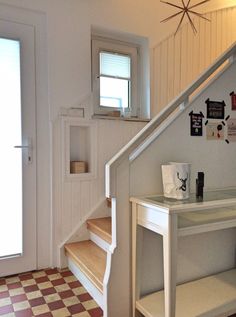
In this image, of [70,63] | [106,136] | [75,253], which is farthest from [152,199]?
[70,63]

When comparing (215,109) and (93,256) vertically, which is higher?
(215,109)

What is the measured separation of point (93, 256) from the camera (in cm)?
219

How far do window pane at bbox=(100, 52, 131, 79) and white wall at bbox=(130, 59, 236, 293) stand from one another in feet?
4.46

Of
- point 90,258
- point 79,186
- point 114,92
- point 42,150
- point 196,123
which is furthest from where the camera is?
point 114,92

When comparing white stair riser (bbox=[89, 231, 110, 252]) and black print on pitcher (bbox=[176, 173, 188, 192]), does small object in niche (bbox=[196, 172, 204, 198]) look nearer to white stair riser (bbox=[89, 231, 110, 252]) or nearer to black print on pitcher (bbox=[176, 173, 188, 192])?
black print on pitcher (bbox=[176, 173, 188, 192])

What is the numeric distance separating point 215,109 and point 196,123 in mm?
196

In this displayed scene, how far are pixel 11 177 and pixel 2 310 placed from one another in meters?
1.00

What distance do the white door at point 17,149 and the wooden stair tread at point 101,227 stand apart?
51 cm

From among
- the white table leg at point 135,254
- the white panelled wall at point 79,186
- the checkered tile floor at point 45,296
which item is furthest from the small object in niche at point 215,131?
the checkered tile floor at point 45,296

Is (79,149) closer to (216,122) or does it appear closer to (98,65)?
A: (98,65)

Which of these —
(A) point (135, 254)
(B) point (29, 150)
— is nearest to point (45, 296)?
(A) point (135, 254)

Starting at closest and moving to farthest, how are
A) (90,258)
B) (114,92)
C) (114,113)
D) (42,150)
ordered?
1. (90,258)
2. (42,150)
3. (114,113)
4. (114,92)

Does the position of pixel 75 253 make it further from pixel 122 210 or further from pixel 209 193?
pixel 209 193

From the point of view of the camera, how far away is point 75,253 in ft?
7.39
